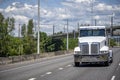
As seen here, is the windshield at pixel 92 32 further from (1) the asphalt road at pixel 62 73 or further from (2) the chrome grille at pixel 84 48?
(1) the asphalt road at pixel 62 73

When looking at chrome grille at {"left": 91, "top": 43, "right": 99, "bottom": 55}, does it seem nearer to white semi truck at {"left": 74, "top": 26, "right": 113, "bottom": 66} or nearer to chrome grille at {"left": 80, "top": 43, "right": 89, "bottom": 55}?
white semi truck at {"left": 74, "top": 26, "right": 113, "bottom": 66}

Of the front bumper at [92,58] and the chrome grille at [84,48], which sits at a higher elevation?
the chrome grille at [84,48]

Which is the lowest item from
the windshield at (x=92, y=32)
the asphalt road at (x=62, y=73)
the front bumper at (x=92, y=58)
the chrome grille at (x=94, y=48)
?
the asphalt road at (x=62, y=73)

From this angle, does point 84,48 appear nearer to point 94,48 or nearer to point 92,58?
point 94,48

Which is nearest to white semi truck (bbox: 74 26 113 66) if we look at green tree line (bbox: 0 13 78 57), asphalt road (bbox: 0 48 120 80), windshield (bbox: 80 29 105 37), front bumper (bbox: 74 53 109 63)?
front bumper (bbox: 74 53 109 63)

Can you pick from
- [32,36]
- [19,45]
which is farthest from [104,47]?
[32,36]

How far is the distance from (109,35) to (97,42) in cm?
249

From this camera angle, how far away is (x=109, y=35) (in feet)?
106

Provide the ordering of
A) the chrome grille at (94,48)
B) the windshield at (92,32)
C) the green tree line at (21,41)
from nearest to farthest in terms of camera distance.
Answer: the chrome grille at (94,48), the windshield at (92,32), the green tree line at (21,41)

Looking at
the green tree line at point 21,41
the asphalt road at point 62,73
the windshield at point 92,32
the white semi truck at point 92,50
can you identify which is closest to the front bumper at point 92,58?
the white semi truck at point 92,50

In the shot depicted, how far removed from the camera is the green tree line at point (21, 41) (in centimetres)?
9500

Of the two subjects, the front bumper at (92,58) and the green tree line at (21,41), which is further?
the green tree line at (21,41)

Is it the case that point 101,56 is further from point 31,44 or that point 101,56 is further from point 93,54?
point 31,44

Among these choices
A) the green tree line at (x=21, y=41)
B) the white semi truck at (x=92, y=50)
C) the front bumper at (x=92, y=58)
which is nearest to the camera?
the front bumper at (x=92, y=58)
